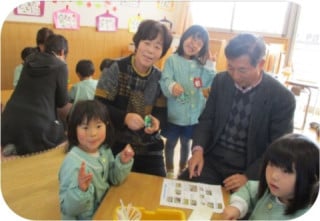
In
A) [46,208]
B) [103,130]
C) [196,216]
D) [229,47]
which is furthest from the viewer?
[46,208]

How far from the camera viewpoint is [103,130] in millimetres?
1050

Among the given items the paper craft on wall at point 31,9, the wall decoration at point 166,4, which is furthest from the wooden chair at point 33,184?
the wall decoration at point 166,4

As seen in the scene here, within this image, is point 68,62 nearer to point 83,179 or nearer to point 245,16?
point 83,179

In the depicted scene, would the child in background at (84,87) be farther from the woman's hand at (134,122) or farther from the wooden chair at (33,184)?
the woman's hand at (134,122)

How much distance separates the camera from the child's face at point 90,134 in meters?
1.01

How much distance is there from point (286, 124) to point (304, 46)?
3.18m

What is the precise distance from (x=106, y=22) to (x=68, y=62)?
0.67 m

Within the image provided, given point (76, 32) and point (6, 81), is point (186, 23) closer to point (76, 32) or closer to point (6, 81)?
point (76, 32)

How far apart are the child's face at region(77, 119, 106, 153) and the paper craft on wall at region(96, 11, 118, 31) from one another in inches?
96.2

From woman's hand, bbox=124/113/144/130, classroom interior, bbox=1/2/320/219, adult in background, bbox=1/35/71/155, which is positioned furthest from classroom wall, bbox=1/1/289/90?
woman's hand, bbox=124/113/144/130

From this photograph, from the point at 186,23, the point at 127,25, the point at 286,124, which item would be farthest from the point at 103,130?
the point at 186,23

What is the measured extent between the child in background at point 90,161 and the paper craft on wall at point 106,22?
240cm

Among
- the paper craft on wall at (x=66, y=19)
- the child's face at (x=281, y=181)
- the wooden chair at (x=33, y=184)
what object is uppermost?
the paper craft on wall at (x=66, y=19)

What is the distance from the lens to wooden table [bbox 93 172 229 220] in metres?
0.85
